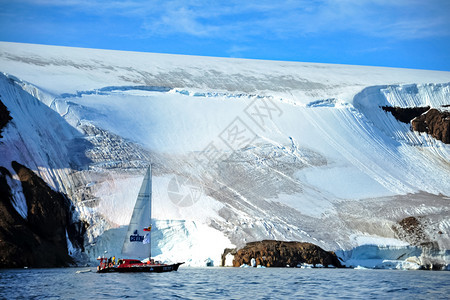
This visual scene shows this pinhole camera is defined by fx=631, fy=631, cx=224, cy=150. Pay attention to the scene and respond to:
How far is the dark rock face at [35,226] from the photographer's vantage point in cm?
3672

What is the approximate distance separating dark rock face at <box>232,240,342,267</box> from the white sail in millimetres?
8497

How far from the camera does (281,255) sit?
134 ft

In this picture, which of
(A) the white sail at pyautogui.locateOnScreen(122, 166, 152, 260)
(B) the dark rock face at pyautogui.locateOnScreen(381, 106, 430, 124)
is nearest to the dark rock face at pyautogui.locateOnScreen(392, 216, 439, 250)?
(A) the white sail at pyautogui.locateOnScreen(122, 166, 152, 260)

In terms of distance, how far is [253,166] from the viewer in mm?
52250

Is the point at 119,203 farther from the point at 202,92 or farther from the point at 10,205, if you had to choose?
the point at 202,92

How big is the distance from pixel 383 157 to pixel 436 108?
1265cm

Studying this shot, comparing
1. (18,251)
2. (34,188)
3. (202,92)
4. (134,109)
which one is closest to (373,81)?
(202,92)

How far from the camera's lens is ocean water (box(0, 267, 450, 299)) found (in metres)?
24.0

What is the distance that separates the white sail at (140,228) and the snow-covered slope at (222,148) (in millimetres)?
8021

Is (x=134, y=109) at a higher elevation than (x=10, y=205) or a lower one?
higher

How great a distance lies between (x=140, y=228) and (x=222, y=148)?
20605 mm

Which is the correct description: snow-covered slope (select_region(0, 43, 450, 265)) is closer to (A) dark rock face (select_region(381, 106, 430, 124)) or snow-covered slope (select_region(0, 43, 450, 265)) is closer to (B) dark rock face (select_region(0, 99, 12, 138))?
(B) dark rock face (select_region(0, 99, 12, 138))

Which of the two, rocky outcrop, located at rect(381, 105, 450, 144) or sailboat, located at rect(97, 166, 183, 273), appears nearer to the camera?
sailboat, located at rect(97, 166, 183, 273)

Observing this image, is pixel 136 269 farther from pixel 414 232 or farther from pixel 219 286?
pixel 414 232
